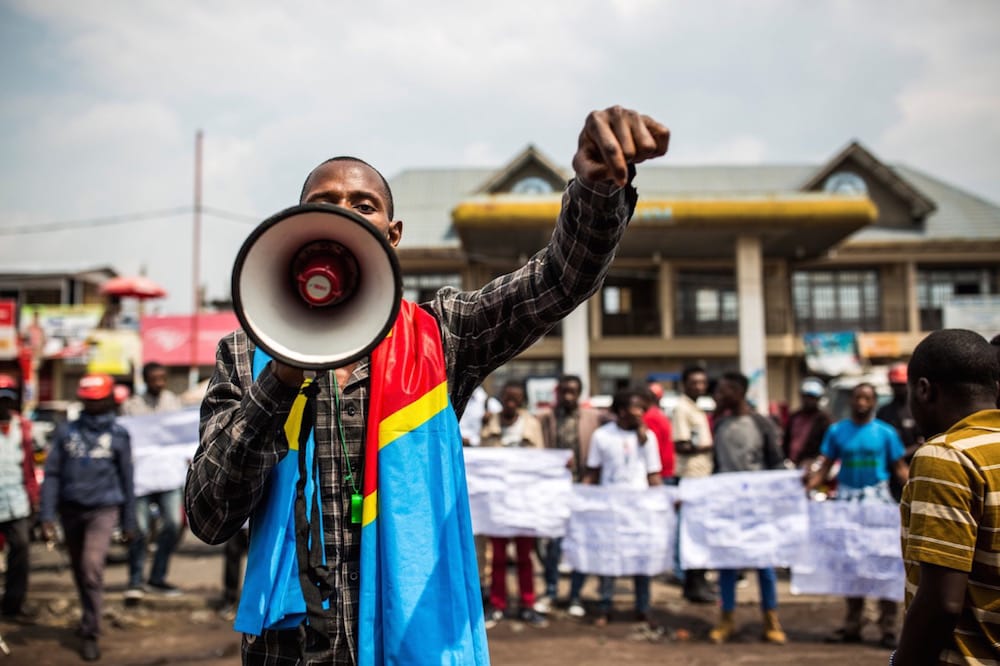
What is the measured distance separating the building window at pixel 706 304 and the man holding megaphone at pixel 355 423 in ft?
78.8

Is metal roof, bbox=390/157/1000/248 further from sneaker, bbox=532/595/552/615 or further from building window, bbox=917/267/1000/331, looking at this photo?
sneaker, bbox=532/595/552/615

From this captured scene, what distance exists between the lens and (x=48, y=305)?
29.1m

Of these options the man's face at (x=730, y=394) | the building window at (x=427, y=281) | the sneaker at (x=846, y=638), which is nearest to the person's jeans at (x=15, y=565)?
the man's face at (x=730, y=394)

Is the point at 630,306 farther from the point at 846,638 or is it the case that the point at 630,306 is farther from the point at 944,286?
the point at 846,638

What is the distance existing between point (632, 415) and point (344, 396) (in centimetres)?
559

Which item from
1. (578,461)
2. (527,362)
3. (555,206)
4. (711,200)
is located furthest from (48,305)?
(578,461)

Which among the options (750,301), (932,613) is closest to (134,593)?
(932,613)

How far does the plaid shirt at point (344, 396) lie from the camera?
1398mm

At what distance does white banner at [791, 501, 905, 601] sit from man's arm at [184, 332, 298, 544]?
19.1ft

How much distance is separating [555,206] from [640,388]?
409 inches

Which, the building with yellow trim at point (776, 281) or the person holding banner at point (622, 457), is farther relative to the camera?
the building with yellow trim at point (776, 281)

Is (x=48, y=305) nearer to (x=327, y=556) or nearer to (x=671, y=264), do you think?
A: (x=671, y=264)

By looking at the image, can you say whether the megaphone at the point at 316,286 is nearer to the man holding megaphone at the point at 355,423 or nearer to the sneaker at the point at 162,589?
the man holding megaphone at the point at 355,423

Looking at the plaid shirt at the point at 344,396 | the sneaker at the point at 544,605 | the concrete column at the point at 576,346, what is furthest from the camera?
the concrete column at the point at 576,346
